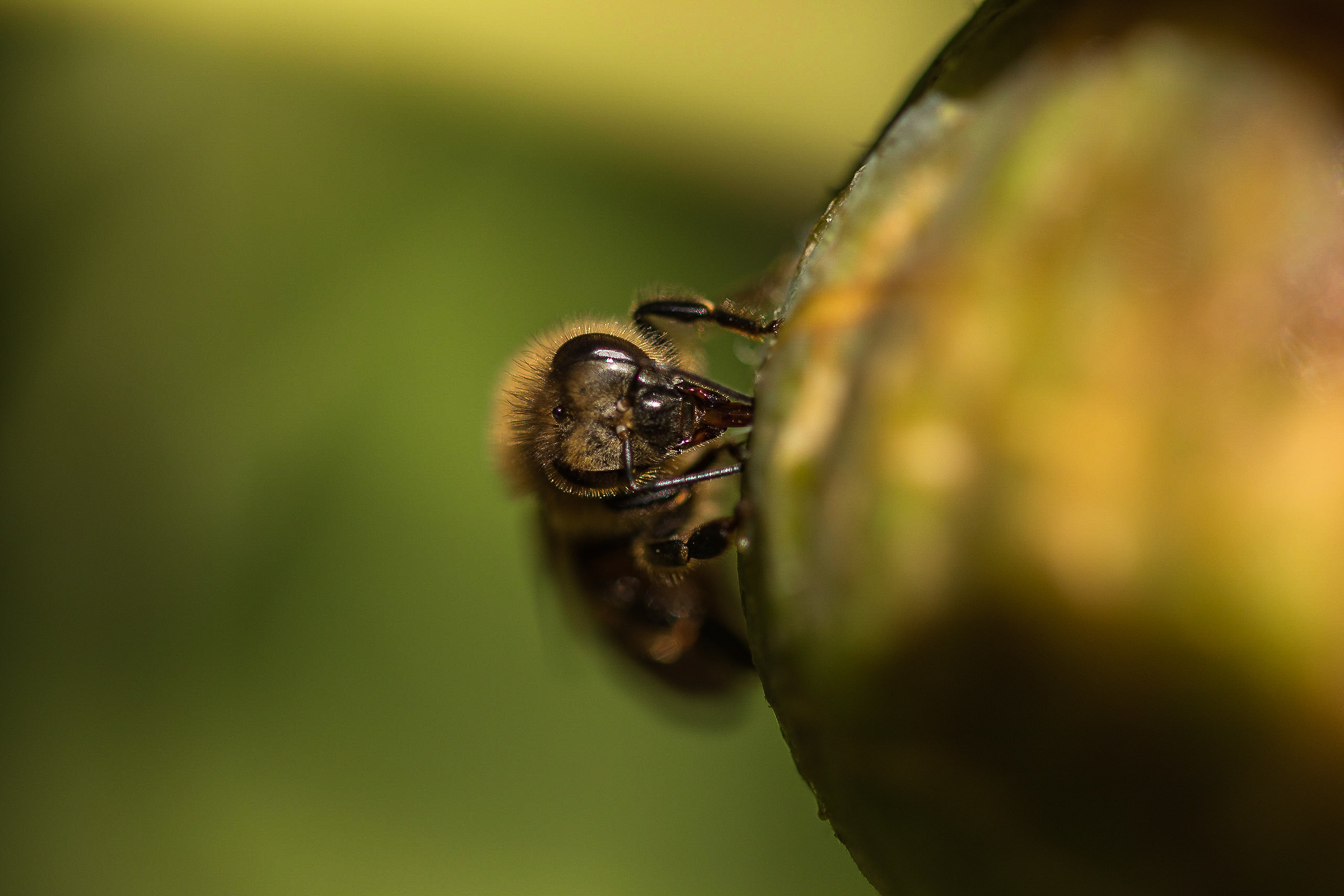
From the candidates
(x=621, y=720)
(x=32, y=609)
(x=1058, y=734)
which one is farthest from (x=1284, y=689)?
(x=32, y=609)

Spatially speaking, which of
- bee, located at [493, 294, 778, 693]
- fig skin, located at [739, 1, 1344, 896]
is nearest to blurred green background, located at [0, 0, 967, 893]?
bee, located at [493, 294, 778, 693]

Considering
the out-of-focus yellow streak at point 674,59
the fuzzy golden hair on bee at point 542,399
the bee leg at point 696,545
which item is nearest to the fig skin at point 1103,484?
the bee leg at point 696,545

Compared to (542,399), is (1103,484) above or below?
below

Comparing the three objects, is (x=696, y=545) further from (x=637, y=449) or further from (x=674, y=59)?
(x=674, y=59)

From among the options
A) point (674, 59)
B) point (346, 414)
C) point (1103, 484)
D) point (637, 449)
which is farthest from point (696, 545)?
point (674, 59)

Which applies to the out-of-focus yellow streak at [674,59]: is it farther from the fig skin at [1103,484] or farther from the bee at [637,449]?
the fig skin at [1103,484]

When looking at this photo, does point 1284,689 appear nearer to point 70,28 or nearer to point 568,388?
point 568,388
